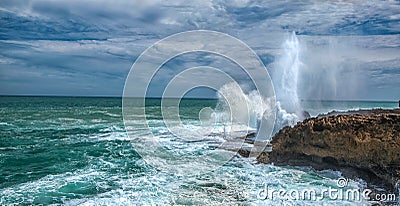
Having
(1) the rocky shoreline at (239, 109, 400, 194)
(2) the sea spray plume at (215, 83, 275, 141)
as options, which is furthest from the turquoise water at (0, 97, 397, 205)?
(2) the sea spray plume at (215, 83, 275, 141)

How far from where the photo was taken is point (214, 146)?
23484 millimetres

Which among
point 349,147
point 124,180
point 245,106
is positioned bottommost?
point 124,180

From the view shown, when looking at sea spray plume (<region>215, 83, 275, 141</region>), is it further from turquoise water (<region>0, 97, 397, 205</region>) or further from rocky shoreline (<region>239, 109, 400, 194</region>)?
turquoise water (<region>0, 97, 397, 205</region>)

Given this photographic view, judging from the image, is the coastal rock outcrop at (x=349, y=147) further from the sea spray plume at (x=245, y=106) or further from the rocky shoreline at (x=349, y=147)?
the sea spray plume at (x=245, y=106)

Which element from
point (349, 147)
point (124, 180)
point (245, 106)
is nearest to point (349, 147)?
point (349, 147)

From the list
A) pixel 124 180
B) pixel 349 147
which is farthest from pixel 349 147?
pixel 124 180

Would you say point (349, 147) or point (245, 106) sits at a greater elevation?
point (245, 106)

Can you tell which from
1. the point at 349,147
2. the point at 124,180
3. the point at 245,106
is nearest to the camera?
the point at 349,147

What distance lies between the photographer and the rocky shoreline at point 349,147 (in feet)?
44.2

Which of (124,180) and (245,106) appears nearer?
(124,180)

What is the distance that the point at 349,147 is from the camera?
14.7m

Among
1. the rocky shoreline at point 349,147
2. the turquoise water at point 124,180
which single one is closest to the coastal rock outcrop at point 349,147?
the rocky shoreline at point 349,147

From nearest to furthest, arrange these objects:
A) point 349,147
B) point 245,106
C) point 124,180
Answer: point 349,147, point 124,180, point 245,106

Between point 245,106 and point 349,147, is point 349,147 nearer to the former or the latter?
point 349,147
